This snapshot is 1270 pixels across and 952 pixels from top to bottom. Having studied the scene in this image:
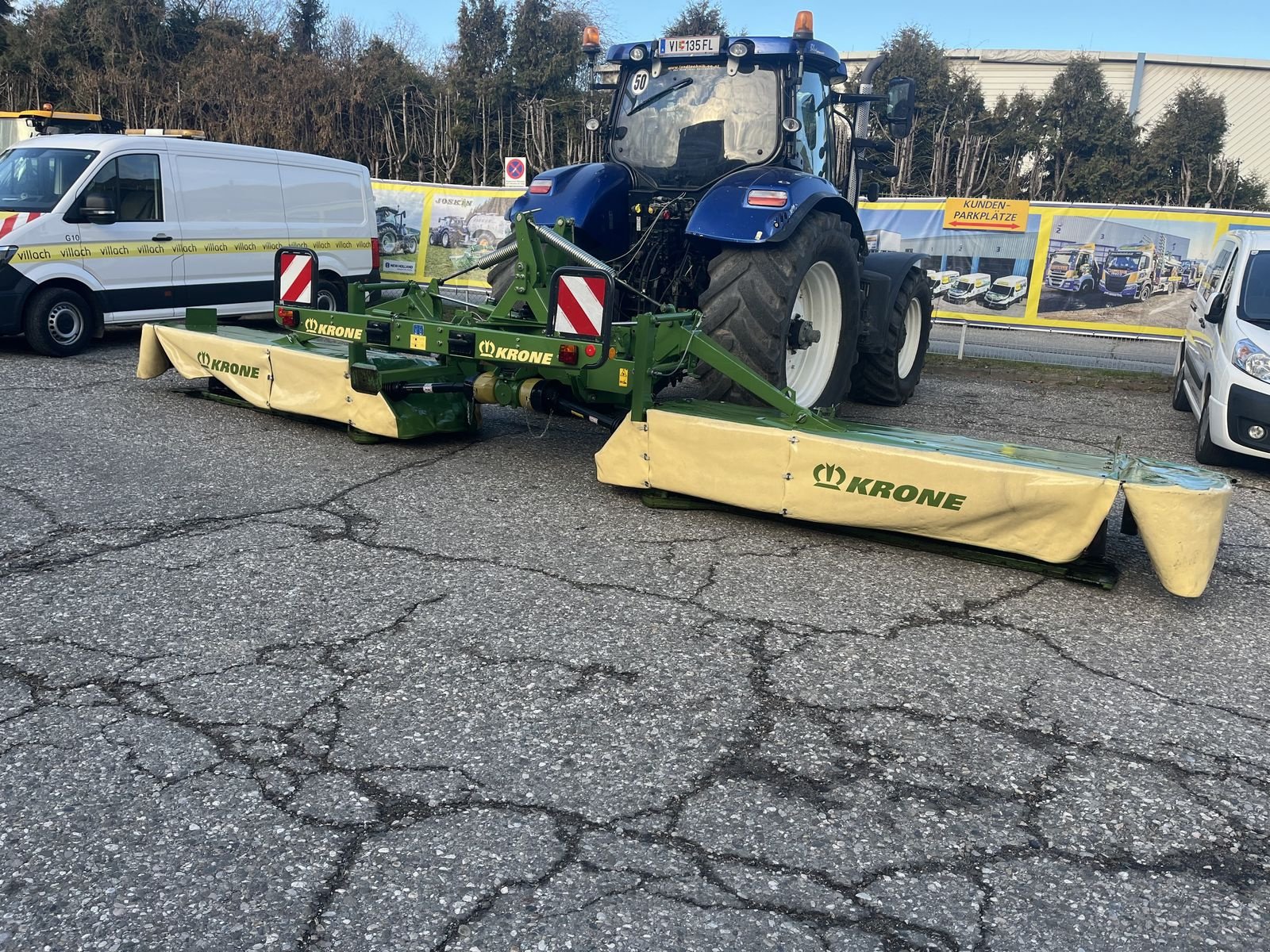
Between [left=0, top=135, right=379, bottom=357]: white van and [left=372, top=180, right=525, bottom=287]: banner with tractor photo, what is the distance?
4429mm

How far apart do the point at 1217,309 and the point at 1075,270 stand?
639cm

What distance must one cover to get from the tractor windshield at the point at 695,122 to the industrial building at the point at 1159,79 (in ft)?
98.0

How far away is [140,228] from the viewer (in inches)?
388

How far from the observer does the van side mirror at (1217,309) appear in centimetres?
769

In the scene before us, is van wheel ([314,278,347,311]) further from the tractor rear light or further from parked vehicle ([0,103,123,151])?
the tractor rear light

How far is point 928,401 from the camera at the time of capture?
9.31 m

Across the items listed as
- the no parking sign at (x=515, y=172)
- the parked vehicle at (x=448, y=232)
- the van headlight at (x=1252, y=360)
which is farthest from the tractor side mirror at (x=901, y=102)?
the no parking sign at (x=515, y=172)

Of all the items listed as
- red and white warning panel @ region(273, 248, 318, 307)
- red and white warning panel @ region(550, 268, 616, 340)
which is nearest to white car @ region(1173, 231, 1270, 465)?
red and white warning panel @ region(550, 268, 616, 340)

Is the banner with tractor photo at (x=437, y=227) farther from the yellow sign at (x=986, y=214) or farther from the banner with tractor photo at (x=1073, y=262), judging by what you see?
the banner with tractor photo at (x=1073, y=262)

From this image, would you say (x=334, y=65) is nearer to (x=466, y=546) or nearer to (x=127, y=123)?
(x=127, y=123)

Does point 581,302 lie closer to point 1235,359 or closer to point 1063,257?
point 1235,359

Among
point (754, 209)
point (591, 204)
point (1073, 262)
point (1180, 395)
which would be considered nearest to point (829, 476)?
point (754, 209)

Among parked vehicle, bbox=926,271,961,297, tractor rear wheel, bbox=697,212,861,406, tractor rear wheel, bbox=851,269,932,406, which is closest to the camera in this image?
tractor rear wheel, bbox=697,212,861,406

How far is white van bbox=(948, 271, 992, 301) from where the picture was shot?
46.5ft
